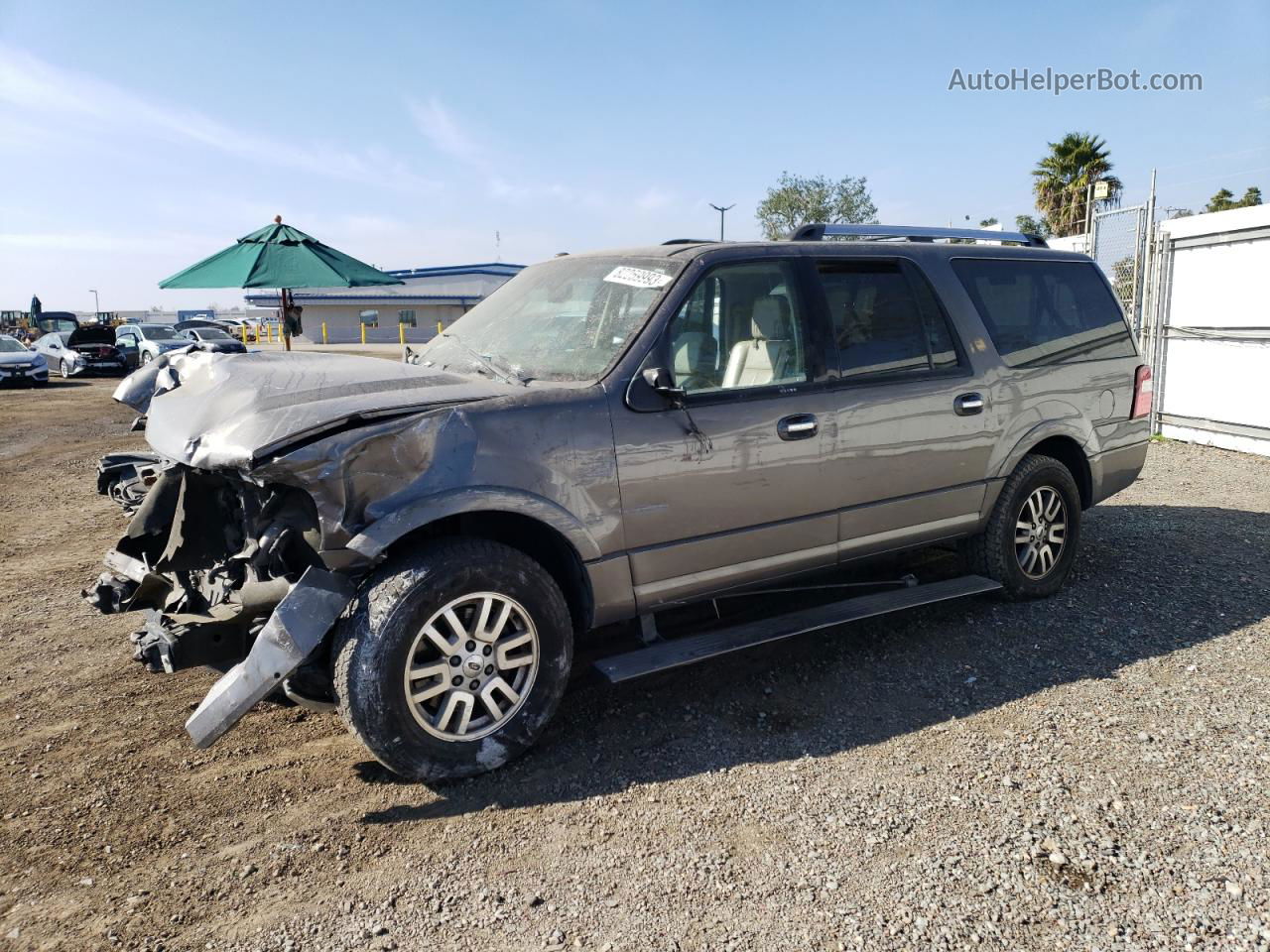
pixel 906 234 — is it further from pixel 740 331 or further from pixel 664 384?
pixel 664 384

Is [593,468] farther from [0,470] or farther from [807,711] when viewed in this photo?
[0,470]

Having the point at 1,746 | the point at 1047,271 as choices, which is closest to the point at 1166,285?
the point at 1047,271

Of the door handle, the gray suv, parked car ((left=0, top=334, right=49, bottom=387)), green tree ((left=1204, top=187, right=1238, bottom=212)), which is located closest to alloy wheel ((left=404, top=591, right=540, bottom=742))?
the gray suv

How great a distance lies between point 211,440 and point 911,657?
3361 millimetres

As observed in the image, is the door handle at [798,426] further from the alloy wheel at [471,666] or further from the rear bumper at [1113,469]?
the rear bumper at [1113,469]

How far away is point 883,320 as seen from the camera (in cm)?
450

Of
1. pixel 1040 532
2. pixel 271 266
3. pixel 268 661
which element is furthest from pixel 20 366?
pixel 1040 532

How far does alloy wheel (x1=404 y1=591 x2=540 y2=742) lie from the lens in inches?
127

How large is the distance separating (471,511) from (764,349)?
1610mm

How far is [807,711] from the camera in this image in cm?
394

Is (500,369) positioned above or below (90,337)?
below

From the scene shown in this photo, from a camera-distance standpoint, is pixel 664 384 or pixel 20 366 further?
pixel 20 366

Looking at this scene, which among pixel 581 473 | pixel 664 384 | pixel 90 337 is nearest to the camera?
pixel 581 473

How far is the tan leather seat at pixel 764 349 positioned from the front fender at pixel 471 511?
1.02 meters
